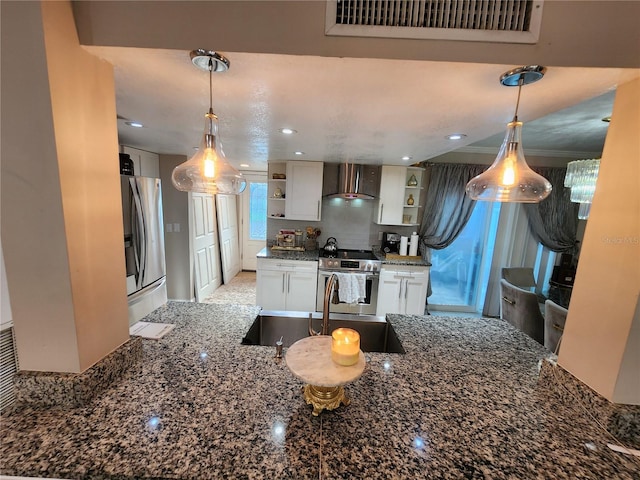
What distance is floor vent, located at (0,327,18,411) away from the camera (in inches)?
30.6

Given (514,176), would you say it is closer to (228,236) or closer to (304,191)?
(304,191)

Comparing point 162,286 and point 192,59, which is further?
point 162,286

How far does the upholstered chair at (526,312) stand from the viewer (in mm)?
2143

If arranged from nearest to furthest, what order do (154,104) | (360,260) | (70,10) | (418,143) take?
1. (70,10)
2. (154,104)
3. (418,143)
4. (360,260)

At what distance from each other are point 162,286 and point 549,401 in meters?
3.02

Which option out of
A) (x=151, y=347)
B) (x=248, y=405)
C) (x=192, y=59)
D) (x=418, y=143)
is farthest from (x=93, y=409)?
(x=418, y=143)

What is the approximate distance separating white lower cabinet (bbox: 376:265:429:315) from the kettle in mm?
754

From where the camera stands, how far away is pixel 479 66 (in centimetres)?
82

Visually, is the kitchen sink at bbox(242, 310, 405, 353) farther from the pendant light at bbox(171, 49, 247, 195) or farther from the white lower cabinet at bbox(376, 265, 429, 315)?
the white lower cabinet at bbox(376, 265, 429, 315)

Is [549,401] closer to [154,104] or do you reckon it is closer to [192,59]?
[192,59]

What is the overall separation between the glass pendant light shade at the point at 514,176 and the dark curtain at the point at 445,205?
272 centimetres

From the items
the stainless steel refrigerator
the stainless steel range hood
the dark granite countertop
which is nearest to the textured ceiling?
the stainless steel refrigerator

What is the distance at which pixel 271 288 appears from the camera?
3.27 meters

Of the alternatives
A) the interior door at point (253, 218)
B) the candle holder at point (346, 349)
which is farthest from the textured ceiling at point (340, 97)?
the interior door at point (253, 218)
